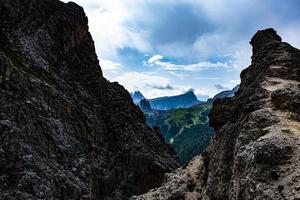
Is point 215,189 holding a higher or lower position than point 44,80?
lower

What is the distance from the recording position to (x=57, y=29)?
5064 inches

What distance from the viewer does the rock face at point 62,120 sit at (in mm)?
69500

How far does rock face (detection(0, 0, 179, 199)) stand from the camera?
6950cm

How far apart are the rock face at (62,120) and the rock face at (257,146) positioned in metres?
30.0

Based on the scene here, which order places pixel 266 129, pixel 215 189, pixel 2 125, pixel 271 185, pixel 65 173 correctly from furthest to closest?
pixel 65 173 → pixel 2 125 → pixel 215 189 → pixel 266 129 → pixel 271 185

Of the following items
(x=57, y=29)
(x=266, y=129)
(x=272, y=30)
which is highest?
(x=57, y=29)

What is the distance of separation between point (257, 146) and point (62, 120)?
68519 millimetres

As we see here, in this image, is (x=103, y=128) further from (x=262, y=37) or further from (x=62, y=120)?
(x=262, y=37)

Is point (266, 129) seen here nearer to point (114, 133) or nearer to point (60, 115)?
point (60, 115)

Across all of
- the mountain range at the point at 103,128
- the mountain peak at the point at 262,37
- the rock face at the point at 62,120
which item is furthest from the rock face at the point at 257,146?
the rock face at the point at 62,120

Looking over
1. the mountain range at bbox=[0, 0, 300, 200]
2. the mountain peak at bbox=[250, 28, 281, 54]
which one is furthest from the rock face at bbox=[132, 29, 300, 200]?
the mountain peak at bbox=[250, 28, 281, 54]

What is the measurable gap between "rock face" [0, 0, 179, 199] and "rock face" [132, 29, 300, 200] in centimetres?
2995

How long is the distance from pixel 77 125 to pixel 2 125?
30954 millimetres

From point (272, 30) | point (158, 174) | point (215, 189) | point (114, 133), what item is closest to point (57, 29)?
point (114, 133)
